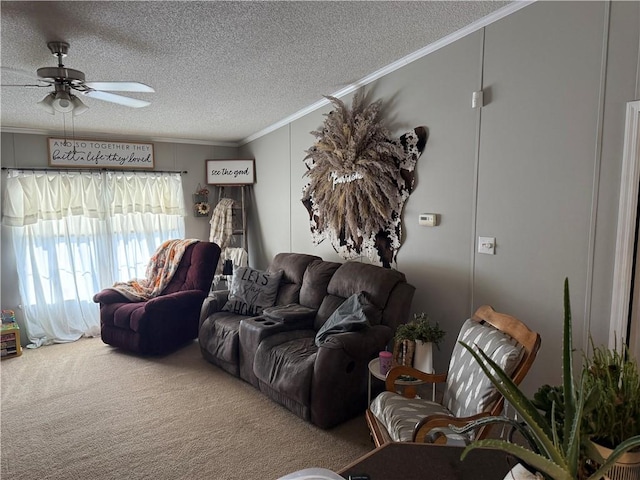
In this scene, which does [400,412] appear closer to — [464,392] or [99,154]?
[464,392]

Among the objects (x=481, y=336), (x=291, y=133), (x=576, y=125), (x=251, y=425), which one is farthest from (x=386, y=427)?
(x=291, y=133)

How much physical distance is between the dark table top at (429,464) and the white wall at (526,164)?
4.44 feet

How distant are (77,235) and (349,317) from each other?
3.78m

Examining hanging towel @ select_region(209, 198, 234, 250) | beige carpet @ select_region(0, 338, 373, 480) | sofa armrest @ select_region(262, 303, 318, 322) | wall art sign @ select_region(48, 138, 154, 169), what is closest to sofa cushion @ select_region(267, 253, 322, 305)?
sofa armrest @ select_region(262, 303, 318, 322)

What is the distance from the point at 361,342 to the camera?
8.36 feet

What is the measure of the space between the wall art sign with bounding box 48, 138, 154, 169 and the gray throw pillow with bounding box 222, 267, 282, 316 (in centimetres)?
244

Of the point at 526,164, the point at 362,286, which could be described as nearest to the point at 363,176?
the point at 362,286

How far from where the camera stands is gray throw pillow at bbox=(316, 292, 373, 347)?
2.63 metres

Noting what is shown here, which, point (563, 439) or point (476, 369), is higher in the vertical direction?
point (563, 439)

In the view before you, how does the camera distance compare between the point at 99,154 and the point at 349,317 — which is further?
the point at 99,154

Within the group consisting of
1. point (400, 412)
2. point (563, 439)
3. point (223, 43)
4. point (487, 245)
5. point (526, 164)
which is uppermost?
point (223, 43)

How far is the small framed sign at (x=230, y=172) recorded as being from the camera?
5.45 m

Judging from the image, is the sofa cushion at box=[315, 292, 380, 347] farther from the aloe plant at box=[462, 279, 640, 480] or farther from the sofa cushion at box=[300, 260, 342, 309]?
the aloe plant at box=[462, 279, 640, 480]

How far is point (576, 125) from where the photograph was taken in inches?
79.0
